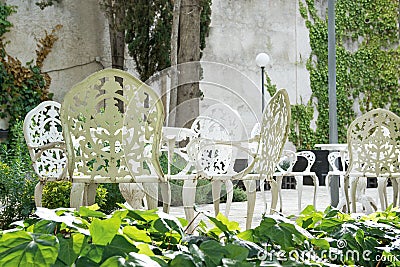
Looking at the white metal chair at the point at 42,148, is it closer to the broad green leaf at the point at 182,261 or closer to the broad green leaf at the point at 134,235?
the broad green leaf at the point at 134,235

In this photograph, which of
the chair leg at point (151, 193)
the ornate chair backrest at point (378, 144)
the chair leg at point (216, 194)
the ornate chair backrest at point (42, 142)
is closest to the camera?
the chair leg at point (151, 193)

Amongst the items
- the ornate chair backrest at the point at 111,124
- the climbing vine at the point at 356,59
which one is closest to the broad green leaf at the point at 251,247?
the ornate chair backrest at the point at 111,124

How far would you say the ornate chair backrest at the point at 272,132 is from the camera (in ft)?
10.8

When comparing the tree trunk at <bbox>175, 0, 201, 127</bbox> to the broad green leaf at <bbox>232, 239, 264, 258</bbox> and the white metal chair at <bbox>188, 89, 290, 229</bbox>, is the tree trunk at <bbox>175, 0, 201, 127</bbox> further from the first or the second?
the broad green leaf at <bbox>232, 239, 264, 258</bbox>

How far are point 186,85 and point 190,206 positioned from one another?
13.0 ft

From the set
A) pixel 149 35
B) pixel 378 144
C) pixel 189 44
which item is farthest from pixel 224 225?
pixel 149 35

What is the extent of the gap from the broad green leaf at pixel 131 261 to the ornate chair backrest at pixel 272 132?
2642 mm

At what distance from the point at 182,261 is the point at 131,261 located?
7 centimetres

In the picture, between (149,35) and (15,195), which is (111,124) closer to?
(15,195)

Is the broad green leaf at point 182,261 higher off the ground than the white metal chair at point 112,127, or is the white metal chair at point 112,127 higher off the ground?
the white metal chair at point 112,127

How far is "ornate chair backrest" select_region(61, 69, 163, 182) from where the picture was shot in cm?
294

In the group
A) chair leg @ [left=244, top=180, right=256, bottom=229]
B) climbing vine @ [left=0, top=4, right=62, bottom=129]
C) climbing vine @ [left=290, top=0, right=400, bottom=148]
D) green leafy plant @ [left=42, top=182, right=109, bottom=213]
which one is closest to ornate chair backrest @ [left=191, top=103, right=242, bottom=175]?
chair leg @ [left=244, top=180, right=256, bottom=229]

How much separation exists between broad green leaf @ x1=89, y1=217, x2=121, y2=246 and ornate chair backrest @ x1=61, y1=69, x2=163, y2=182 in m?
2.24

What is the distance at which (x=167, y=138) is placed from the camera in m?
4.09
